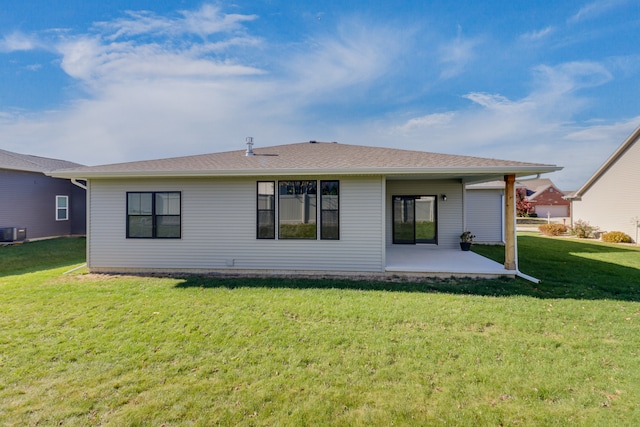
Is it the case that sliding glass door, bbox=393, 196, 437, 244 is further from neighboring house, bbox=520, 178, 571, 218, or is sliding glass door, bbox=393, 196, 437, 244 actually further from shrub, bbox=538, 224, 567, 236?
neighboring house, bbox=520, 178, 571, 218

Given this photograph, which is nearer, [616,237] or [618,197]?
[616,237]

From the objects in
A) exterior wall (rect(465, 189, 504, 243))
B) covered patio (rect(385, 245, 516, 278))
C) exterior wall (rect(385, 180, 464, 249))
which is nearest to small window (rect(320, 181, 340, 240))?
covered patio (rect(385, 245, 516, 278))

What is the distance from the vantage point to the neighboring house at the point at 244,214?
23.7 feet

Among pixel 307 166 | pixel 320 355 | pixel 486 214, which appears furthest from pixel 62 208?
pixel 486 214

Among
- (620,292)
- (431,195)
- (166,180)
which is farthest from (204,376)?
(431,195)

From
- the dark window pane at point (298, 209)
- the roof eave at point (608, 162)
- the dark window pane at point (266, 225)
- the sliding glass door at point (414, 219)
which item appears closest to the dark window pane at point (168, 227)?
the dark window pane at point (266, 225)

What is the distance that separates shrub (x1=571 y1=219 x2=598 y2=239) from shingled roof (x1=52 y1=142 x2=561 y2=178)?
14432 mm

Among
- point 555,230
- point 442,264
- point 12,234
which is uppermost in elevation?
point 12,234

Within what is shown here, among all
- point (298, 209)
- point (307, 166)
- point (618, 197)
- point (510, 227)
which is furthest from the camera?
point (618, 197)

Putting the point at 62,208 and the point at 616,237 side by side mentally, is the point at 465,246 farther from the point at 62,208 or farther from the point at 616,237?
the point at 62,208

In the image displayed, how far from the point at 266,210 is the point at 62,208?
15329 millimetres

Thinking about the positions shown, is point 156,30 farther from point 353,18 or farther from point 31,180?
point 31,180

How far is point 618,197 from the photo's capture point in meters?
15.8

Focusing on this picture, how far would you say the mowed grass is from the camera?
2.63 m
